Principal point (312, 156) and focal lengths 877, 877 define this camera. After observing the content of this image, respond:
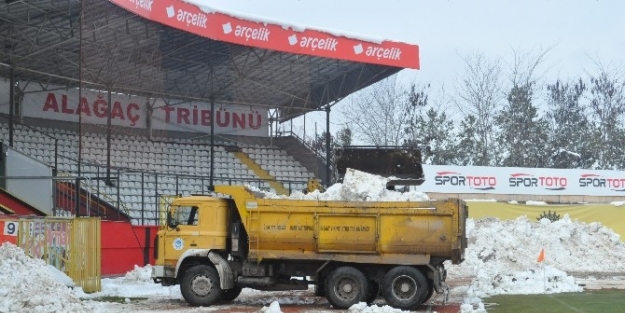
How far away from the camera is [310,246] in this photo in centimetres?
1869

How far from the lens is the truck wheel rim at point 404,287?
59.4ft

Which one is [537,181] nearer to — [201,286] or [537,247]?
[537,247]

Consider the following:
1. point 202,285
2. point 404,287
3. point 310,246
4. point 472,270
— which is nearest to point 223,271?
point 202,285

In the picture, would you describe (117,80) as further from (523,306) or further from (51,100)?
(523,306)

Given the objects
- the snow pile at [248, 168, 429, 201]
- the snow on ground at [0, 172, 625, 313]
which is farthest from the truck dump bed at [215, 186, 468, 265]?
the snow pile at [248, 168, 429, 201]

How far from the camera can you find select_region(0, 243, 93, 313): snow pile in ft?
50.1

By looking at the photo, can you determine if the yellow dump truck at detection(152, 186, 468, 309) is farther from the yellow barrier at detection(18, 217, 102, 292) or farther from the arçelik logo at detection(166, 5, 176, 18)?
the arçelik logo at detection(166, 5, 176, 18)

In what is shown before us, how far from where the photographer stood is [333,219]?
18656 millimetres

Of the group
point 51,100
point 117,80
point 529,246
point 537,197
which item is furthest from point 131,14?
point 537,197

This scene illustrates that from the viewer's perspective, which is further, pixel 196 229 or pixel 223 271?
pixel 196 229

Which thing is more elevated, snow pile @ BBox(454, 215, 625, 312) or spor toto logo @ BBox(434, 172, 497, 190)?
spor toto logo @ BBox(434, 172, 497, 190)

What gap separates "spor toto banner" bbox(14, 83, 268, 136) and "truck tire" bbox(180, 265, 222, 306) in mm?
19942

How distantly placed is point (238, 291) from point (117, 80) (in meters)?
18.1

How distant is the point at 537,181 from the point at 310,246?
2714 centimetres
